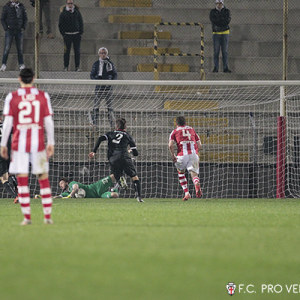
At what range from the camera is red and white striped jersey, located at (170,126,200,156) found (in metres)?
17.1

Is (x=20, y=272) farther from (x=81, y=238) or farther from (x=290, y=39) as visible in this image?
(x=290, y=39)

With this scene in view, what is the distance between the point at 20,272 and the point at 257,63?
17944 millimetres

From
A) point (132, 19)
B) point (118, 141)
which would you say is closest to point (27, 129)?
point (118, 141)

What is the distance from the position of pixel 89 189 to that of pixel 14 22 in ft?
18.1

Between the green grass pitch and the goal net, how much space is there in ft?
24.7

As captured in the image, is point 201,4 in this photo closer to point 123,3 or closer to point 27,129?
point 123,3

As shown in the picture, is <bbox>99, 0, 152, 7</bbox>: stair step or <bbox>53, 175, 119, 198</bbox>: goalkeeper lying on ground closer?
<bbox>53, 175, 119, 198</bbox>: goalkeeper lying on ground

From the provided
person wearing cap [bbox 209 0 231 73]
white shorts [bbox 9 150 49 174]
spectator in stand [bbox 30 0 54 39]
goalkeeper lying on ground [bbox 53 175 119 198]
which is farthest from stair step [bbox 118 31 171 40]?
white shorts [bbox 9 150 49 174]

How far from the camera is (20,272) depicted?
6.60 m

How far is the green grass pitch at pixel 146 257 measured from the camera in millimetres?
5848

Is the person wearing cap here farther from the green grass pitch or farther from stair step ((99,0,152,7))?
the green grass pitch

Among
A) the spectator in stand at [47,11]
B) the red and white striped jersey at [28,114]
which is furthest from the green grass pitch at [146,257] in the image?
the spectator in stand at [47,11]

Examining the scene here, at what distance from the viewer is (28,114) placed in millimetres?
9992

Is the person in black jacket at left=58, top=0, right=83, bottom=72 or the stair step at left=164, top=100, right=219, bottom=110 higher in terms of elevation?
the person in black jacket at left=58, top=0, right=83, bottom=72
